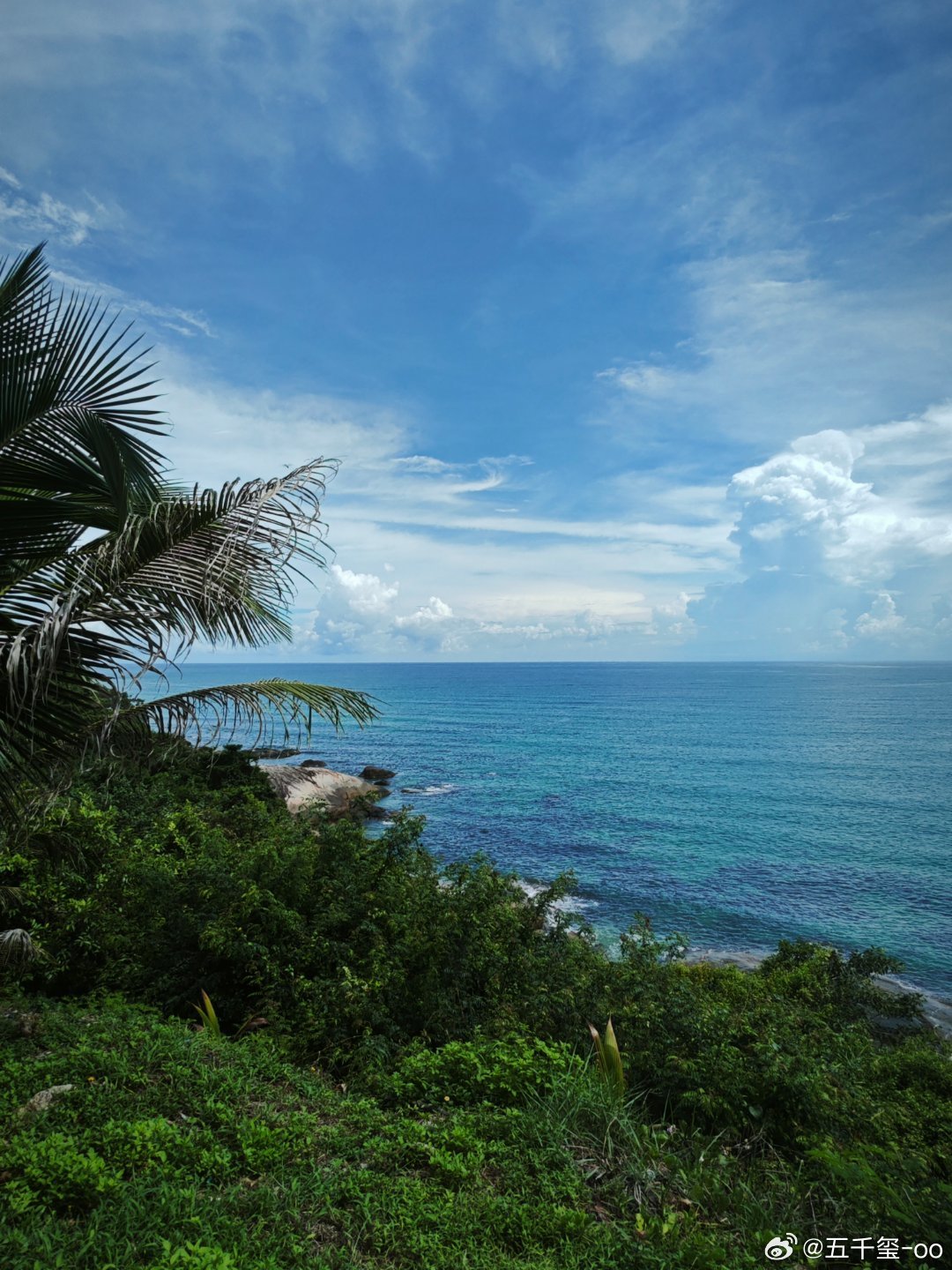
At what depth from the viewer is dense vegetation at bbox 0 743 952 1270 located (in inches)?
145

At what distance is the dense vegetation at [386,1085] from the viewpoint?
12.1ft

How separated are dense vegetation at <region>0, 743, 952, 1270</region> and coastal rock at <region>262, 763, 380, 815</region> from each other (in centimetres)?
1860

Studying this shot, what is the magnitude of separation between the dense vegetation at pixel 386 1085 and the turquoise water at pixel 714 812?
11768mm

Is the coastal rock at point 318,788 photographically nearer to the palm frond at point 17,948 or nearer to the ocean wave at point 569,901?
the ocean wave at point 569,901

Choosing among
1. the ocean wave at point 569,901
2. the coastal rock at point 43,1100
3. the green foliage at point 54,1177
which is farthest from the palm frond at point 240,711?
the ocean wave at point 569,901

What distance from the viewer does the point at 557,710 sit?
3484 inches

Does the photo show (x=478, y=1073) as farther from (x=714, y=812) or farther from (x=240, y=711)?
(x=714, y=812)

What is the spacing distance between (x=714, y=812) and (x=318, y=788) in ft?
64.0

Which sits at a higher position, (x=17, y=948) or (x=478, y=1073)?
(x=17, y=948)

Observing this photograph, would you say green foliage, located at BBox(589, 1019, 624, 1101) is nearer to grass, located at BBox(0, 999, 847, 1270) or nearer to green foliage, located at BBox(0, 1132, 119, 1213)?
grass, located at BBox(0, 999, 847, 1270)

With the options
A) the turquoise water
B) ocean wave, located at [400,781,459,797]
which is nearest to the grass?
the turquoise water

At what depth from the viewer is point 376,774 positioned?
40.8 m

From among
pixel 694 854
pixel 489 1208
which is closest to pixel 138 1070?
pixel 489 1208

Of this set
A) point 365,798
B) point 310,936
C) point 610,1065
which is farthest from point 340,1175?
point 365,798
